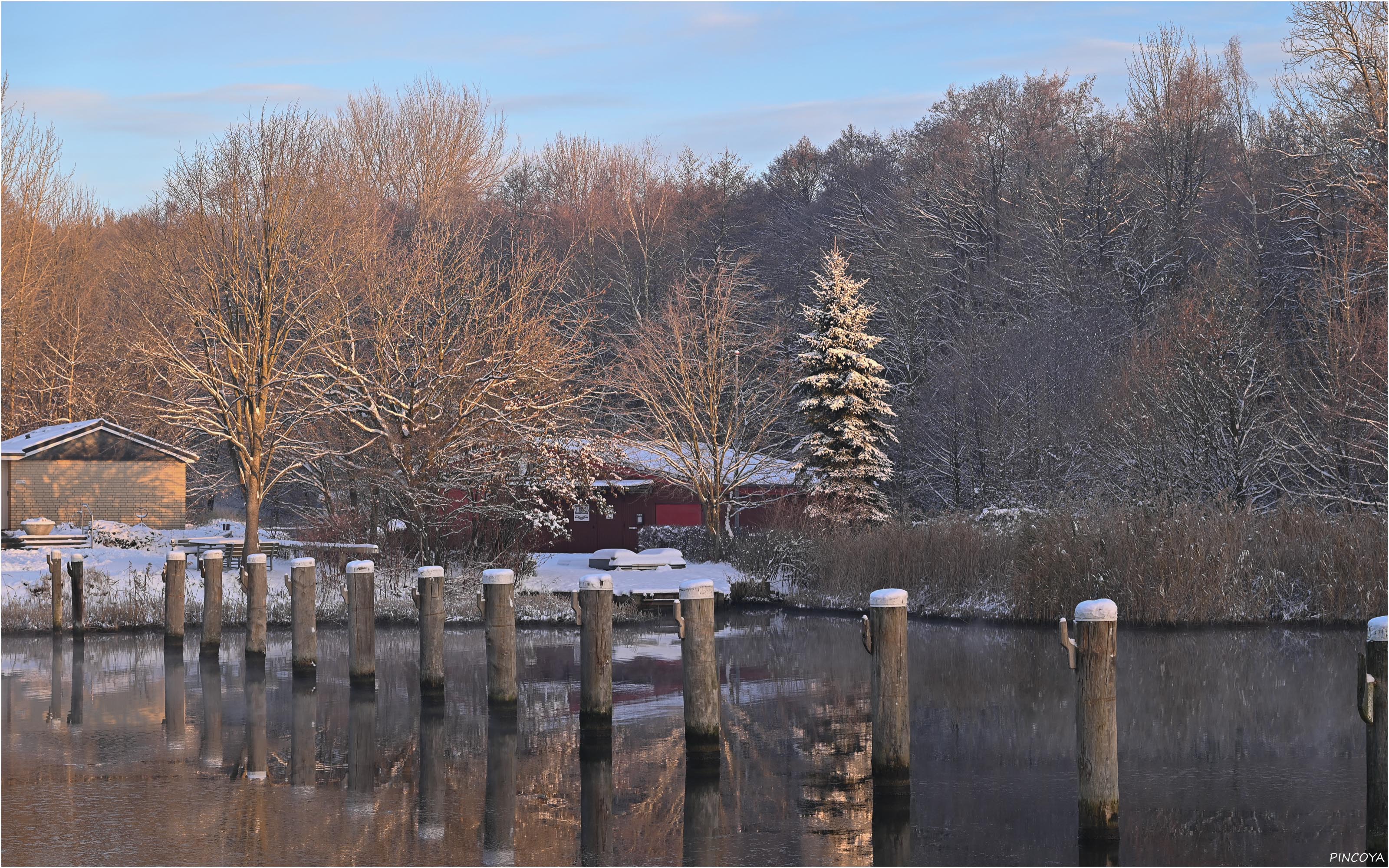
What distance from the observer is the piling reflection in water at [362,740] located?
11.0 metres

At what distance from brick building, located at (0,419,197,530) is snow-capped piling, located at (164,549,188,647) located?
29057 millimetres

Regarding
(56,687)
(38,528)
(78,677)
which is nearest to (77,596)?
(78,677)

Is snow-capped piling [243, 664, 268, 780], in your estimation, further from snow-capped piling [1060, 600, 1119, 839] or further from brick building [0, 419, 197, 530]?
brick building [0, 419, 197, 530]

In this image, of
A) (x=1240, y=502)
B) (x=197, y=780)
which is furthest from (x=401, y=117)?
(x=197, y=780)

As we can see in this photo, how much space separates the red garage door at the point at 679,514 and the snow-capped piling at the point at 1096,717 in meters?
35.5

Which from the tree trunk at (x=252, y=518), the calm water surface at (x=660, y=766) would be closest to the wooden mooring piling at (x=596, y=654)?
the calm water surface at (x=660, y=766)

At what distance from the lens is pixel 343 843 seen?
910 centimetres

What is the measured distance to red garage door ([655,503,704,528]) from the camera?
147ft

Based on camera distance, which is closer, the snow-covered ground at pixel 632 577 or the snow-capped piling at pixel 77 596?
the snow-capped piling at pixel 77 596

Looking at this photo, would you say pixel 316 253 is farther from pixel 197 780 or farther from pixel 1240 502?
pixel 197 780

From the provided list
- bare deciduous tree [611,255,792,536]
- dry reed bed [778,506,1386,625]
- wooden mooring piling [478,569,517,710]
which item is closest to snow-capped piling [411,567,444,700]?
wooden mooring piling [478,569,517,710]

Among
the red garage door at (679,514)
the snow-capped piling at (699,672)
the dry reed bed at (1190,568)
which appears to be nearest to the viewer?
the snow-capped piling at (699,672)

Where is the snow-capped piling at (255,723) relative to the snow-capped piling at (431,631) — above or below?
below

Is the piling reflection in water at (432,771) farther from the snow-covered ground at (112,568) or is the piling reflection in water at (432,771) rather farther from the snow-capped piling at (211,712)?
the snow-covered ground at (112,568)
